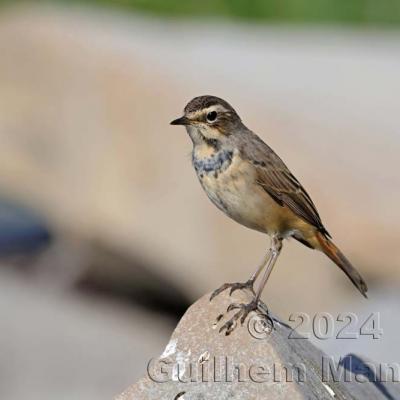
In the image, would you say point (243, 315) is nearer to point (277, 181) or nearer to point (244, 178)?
point (244, 178)

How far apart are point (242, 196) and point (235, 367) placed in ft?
5.37

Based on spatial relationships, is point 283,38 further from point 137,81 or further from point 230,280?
point 230,280

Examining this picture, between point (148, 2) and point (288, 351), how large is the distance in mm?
16249

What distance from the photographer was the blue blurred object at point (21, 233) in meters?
14.8

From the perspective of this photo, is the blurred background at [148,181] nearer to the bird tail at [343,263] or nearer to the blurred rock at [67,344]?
the blurred rock at [67,344]

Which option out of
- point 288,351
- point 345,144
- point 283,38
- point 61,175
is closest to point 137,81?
point 61,175

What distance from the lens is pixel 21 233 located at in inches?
592

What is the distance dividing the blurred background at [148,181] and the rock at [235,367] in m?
2.11

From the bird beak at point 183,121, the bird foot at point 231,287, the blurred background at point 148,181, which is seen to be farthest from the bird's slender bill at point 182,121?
the blurred background at point 148,181

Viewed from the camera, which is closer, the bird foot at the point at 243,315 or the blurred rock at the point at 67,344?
the bird foot at the point at 243,315

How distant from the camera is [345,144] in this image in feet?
46.1

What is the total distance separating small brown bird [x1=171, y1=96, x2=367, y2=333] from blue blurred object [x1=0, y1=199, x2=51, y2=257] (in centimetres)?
660

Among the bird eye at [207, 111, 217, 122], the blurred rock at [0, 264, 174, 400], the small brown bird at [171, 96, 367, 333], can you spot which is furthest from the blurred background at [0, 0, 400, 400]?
the bird eye at [207, 111, 217, 122]

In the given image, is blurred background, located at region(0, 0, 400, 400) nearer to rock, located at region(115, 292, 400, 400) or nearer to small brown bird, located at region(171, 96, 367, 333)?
small brown bird, located at region(171, 96, 367, 333)
